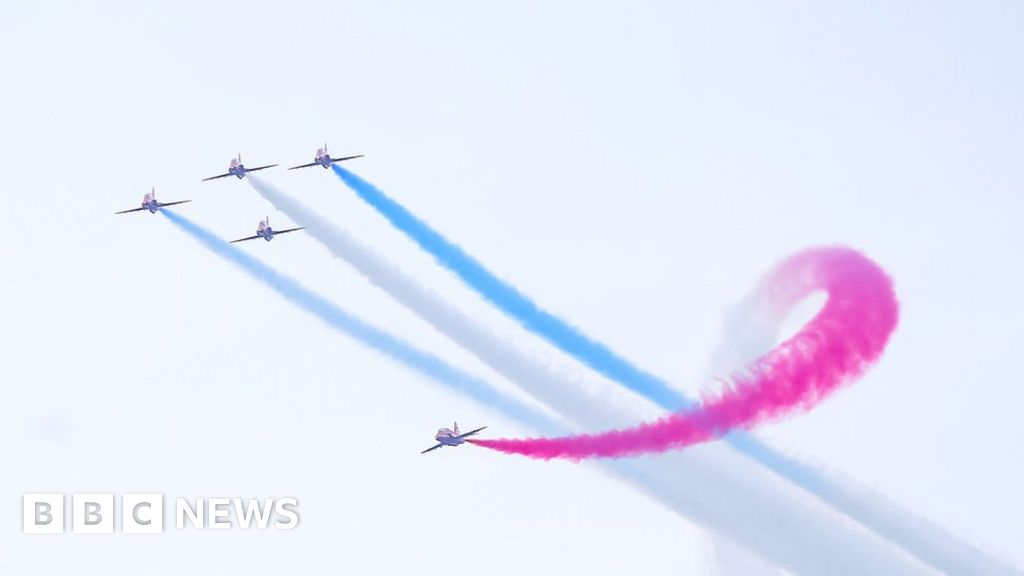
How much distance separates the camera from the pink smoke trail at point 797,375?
88.1 m

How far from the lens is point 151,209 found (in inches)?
4050

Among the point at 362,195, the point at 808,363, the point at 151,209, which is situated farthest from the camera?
the point at 151,209

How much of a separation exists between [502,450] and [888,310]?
64.5 feet

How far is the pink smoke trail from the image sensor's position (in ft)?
289

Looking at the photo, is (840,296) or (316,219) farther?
(316,219)

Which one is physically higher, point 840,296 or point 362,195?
point 362,195

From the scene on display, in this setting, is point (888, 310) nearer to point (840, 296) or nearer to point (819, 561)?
point (840, 296)

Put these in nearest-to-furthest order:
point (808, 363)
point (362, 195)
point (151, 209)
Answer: point (808, 363) < point (362, 195) < point (151, 209)

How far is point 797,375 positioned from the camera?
8806 centimetres

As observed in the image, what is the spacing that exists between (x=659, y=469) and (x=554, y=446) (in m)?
5.87

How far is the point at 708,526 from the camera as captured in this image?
3607 inches

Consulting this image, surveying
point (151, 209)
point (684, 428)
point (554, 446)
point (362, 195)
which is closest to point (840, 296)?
point (684, 428)

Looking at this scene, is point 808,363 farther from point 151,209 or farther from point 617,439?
point 151,209

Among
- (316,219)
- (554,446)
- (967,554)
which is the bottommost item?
(967,554)
